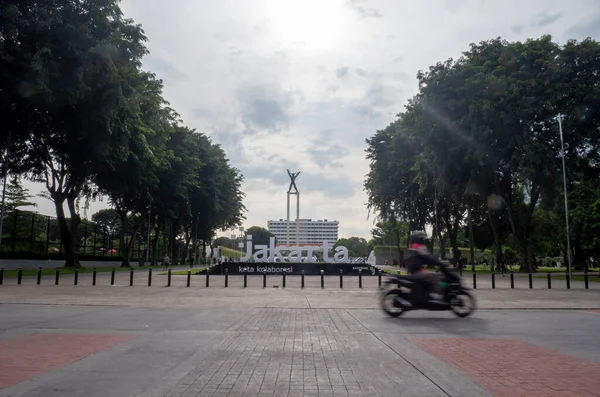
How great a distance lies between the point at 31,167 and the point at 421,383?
3485cm

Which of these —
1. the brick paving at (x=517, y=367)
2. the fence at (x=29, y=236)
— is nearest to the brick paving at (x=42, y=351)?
the brick paving at (x=517, y=367)

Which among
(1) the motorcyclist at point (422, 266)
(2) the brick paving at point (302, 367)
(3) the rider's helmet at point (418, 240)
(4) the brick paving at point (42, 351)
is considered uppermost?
(3) the rider's helmet at point (418, 240)

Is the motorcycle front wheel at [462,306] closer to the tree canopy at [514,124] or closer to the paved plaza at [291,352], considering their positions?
the paved plaza at [291,352]

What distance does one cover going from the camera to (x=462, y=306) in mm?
11922

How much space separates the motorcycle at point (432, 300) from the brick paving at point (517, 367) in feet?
9.70

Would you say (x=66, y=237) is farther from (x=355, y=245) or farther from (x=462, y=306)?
(x=355, y=245)

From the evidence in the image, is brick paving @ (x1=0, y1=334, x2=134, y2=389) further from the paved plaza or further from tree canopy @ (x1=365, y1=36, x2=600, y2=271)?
tree canopy @ (x1=365, y1=36, x2=600, y2=271)

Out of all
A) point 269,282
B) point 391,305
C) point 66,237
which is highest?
point 66,237

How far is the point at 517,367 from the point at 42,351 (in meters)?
6.66

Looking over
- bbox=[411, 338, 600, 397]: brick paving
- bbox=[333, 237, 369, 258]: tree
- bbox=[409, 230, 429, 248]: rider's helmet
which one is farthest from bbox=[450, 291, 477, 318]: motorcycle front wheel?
bbox=[333, 237, 369, 258]: tree

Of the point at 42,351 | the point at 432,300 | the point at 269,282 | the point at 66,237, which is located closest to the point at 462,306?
the point at 432,300

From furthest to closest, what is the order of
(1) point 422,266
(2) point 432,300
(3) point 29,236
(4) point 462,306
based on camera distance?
(3) point 29,236, (4) point 462,306, (1) point 422,266, (2) point 432,300

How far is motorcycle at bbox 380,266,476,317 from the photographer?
11375 millimetres

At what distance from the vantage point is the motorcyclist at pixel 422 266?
11.3 metres
